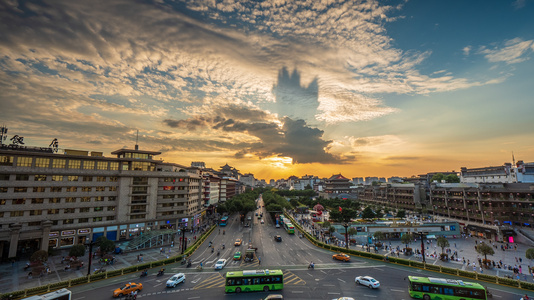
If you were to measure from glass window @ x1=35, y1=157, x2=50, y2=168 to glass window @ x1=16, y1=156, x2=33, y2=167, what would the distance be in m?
1.10

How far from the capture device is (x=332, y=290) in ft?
112

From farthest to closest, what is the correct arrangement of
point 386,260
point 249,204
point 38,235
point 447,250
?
point 249,204 → point 447,250 → point 38,235 → point 386,260

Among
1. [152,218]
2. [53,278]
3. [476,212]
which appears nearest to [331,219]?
[476,212]

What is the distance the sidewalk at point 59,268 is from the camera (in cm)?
3644

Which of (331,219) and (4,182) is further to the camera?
(331,219)

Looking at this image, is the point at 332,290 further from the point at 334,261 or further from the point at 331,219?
the point at 331,219

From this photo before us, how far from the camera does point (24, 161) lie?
5272 cm

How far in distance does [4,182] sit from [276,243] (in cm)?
6336

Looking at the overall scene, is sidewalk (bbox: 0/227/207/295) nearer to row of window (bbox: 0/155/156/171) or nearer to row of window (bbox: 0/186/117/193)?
row of window (bbox: 0/186/117/193)

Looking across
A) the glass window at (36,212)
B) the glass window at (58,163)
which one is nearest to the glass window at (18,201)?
the glass window at (36,212)

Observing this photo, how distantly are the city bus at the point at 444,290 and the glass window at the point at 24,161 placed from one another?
260 feet

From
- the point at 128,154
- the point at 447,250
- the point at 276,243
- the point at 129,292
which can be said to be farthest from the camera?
the point at 128,154

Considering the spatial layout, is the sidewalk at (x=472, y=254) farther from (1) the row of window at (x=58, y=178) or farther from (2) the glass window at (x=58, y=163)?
(2) the glass window at (x=58, y=163)

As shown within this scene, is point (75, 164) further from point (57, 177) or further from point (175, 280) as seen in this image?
point (175, 280)
